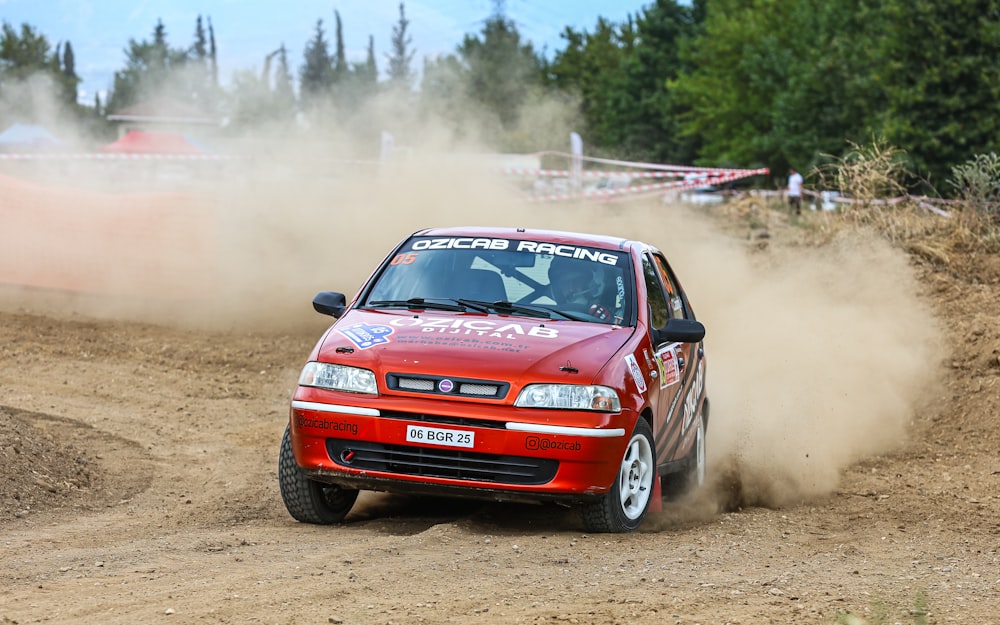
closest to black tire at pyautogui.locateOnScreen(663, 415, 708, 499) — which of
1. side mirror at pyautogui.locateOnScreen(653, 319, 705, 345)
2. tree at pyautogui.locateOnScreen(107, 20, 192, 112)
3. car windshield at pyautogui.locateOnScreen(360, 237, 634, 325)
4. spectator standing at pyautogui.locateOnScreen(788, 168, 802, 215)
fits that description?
side mirror at pyautogui.locateOnScreen(653, 319, 705, 345)

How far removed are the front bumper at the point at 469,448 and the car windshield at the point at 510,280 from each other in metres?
1.03

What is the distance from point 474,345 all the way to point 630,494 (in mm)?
1164

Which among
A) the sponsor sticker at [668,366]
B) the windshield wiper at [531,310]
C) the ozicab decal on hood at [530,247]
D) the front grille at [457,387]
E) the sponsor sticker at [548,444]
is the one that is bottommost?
the sponsor sticker at [548,444]

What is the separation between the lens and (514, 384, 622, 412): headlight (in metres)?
6.61

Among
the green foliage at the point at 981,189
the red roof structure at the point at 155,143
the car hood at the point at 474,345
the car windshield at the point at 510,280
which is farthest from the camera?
the red roof structure at the point at 155,143

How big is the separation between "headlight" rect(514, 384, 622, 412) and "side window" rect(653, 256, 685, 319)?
5.99 ft

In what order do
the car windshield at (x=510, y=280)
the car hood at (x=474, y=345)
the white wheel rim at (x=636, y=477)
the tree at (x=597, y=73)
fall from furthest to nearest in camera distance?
the tree at (x=597, y=73), the car windshield at (x=510, y=280), the white wheel rim at (x=636, y=477), the car hood at (x=474, y=345)

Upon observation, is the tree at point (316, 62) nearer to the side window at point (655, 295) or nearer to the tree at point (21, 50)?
the tree at point (21, 50)

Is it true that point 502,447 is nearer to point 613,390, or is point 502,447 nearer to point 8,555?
point 613,390

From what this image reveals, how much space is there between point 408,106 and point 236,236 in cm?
1484

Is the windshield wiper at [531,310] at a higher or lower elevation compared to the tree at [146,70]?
lower

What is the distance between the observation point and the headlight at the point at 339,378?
6758 millimetres

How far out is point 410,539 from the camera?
20.9 feet

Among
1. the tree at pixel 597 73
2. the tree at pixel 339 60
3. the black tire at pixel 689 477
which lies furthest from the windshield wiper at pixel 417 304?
the tree at pixel 339 60
